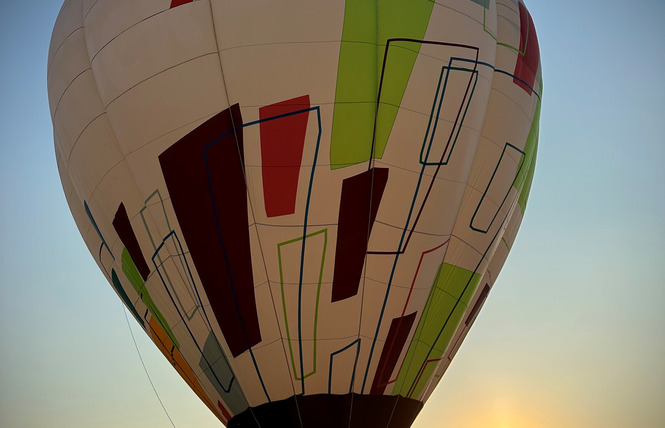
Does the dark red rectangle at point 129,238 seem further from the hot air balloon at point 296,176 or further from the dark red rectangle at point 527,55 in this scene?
the dark red rectangle at point 527,55

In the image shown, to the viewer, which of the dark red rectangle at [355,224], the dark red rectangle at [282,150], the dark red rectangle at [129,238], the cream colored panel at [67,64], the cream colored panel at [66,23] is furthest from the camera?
the cream colored panel at [66,23]

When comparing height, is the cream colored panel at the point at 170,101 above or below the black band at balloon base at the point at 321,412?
above

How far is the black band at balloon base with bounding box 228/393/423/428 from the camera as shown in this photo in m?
5.25

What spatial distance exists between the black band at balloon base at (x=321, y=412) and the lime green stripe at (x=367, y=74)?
1.67m

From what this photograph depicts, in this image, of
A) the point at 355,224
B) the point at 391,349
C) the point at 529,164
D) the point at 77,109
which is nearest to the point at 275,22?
the point at 355,224

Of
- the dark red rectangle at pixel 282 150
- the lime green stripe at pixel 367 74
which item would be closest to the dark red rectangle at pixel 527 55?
the lime green stripe at pixel 367 74

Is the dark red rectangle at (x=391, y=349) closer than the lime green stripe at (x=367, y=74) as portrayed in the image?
No

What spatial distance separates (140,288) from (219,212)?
45.7 inches

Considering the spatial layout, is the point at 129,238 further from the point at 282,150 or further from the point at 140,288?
the point at 282,150

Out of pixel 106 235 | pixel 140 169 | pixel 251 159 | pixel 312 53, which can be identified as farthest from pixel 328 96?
pixel 106 235

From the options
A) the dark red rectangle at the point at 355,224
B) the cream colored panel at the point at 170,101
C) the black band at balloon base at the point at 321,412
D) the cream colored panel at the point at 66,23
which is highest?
the cream colored panel at the point at 66,23

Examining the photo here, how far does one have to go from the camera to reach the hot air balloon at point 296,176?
5016mm

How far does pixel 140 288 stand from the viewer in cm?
582

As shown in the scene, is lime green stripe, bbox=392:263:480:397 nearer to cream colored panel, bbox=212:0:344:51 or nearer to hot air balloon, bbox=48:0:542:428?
hot air balloon, bbox=48:0:542:428
